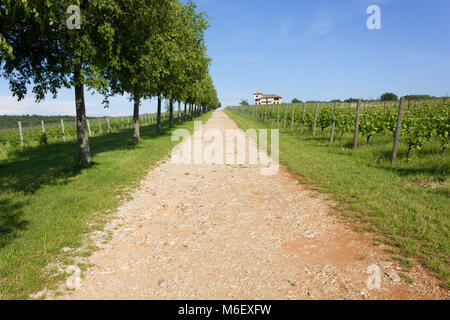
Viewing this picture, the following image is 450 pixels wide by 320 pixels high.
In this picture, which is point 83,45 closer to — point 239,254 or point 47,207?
point 47,207

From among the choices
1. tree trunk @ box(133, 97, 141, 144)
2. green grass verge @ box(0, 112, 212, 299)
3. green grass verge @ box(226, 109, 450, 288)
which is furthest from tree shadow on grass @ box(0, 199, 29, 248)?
tree trunk @ box(133, 97, 141, 144)

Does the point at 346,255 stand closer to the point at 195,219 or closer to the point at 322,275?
the point at 322,275

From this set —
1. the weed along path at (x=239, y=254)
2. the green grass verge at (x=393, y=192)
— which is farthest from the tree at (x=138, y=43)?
the green grass verge at (x=393, y=192)

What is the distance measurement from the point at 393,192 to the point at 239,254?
198 inches

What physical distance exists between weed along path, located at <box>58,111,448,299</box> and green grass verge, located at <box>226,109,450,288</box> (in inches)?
18.8

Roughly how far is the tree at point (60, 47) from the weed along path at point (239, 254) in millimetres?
4597

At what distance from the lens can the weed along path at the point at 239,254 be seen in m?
3.46

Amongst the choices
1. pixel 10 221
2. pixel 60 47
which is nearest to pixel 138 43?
pixel 60 47

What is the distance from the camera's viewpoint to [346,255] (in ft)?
14.0

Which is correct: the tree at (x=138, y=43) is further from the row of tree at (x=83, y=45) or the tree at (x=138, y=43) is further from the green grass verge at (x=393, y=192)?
the green grass verge at (x=393, y=192)

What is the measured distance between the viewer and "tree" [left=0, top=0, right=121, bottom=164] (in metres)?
7.81

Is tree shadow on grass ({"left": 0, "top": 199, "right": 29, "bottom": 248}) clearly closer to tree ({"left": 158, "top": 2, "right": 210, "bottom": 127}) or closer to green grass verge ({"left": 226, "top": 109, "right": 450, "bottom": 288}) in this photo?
green grass verge ({"left": 226, "top": 109, "right": 450, "bottom": 288})

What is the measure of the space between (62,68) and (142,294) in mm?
7803
